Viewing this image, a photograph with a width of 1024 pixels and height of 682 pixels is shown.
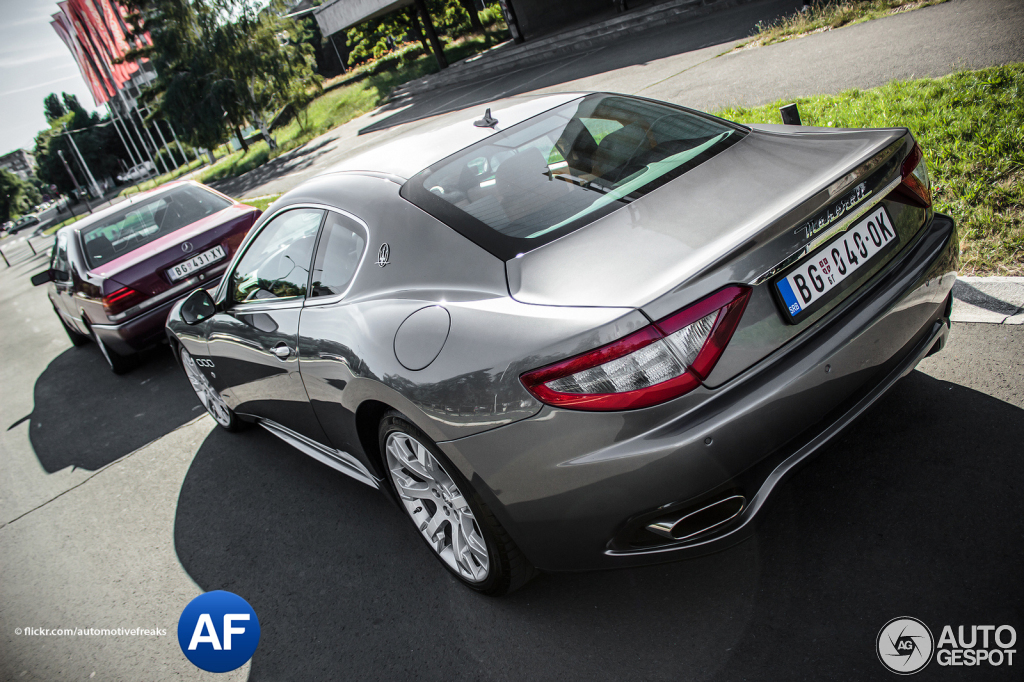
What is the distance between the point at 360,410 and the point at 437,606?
86cm

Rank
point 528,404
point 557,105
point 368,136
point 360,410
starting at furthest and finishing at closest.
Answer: point 368,136 < point 557,105 < point 360,410 < point 528,404

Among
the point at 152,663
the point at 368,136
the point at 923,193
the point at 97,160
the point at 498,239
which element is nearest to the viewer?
the point at 498,239

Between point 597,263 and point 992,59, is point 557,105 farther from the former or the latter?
point 992,59

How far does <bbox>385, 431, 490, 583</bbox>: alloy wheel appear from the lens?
2486 millimetres

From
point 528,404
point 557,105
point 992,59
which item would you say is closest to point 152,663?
point 528,404

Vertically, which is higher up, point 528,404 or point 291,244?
point 291,244

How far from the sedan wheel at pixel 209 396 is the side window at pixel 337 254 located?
202 cm

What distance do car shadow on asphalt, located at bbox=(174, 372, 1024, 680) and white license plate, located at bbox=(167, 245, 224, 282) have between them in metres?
4.01

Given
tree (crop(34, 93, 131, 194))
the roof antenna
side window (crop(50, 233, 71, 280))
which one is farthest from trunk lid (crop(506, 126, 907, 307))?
tree (crop(34, 93, 131, 194))

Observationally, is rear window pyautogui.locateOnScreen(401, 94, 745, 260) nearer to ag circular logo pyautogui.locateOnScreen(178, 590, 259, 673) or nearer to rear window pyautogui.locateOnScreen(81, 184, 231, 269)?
ag circular logo pyautogui.locateOnScreen(178, 590, 259, 673)

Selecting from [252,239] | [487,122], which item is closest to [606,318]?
[487,122]

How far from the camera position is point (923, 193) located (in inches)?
97.4

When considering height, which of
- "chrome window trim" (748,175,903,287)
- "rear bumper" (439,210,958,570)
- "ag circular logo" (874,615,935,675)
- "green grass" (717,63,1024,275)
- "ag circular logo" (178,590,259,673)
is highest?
A: "chrome window trim" (748,175,903,287)

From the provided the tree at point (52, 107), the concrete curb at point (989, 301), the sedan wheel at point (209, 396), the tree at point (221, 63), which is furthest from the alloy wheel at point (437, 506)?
the tree at point (52, 107)
